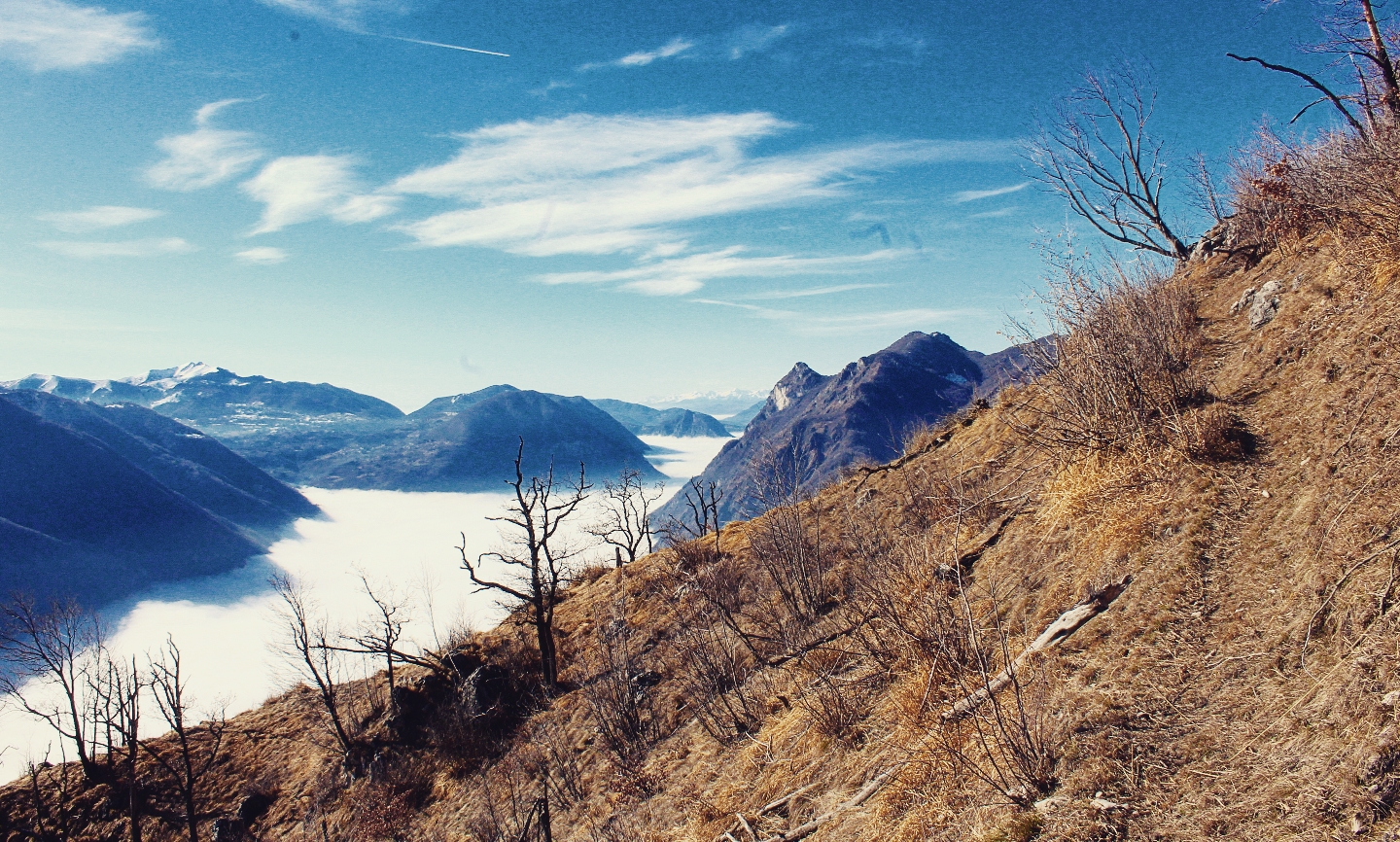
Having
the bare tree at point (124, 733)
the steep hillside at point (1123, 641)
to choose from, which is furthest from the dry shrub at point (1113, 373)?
the bare tree at point (124, 733)

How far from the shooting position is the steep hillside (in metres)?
3.58

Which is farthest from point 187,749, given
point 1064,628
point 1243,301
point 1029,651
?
point 1243,301

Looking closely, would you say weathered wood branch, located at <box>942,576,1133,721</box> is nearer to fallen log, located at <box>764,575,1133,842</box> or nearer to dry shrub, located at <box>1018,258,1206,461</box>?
fallen log, located at <box>764,575,1133,842</box>

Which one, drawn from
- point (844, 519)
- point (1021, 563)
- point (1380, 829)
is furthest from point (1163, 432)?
point (844, 519)

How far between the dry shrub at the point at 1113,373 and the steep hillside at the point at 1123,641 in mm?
54

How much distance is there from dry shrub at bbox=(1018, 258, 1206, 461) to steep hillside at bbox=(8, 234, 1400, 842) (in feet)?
0.18

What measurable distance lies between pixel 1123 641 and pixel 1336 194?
769 centimetres

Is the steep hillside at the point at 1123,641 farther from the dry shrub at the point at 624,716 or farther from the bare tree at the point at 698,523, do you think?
the bare tree at the point at 698,523

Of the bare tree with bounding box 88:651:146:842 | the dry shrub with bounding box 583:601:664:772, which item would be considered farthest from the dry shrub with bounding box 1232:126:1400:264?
the bare tree with bounding box 88:651:146:842

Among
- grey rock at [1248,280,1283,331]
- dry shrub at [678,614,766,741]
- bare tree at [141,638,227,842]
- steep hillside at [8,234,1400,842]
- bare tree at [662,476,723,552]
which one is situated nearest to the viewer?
steep hillside at [8,234,1400,842]

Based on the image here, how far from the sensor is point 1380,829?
274cm

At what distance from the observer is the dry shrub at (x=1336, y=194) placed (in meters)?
7.04

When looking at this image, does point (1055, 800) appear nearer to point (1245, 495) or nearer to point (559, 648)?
point (1245, 495)

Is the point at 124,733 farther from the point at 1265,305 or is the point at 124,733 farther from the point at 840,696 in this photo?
the point at 1265,305
